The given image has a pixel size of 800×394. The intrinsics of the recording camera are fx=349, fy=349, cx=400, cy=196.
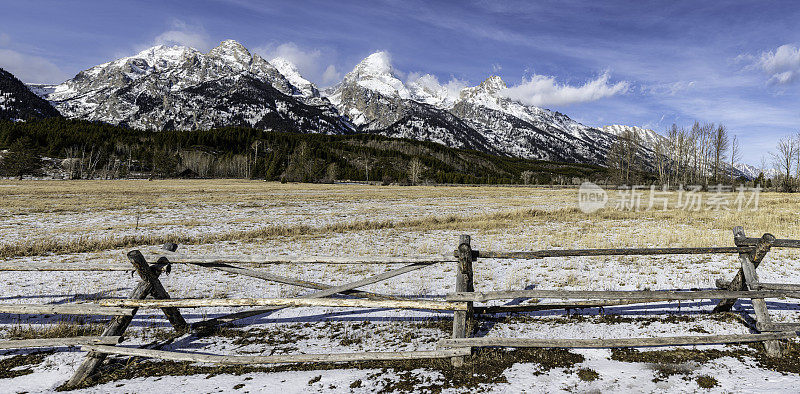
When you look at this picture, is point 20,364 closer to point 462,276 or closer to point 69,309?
point 69,309

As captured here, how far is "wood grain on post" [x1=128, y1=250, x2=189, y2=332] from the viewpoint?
5.71 metres

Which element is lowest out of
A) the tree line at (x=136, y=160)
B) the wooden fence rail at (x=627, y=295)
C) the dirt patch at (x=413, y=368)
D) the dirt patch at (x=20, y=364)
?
the dirt patch at (x=20, y=364)

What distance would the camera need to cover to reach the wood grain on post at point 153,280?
5.71 meters

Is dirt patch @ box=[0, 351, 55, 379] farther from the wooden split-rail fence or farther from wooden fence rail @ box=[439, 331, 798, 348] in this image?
wooden fence rail @ box=[439, 331, 798, 348]

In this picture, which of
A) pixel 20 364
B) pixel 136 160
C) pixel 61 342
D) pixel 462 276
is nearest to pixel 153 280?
pixel 61 342

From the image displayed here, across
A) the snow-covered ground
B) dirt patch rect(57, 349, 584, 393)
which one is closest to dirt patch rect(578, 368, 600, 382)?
the snow-covered ground

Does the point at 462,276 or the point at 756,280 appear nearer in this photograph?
the point at 462,276

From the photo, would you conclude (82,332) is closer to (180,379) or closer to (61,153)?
(180,379)

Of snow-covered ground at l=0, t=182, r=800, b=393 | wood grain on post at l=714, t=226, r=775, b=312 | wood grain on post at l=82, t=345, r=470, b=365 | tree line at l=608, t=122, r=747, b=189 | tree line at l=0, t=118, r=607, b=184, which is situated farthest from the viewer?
tree line at l=0, t=118, r=607, b=184

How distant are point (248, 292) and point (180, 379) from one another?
14.5 ft

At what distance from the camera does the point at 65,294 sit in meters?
9.21

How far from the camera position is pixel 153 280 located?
609 cm

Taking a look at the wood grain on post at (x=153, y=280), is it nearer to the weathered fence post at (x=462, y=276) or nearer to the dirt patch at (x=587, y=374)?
the weathered fence post at (x=462, y=276)

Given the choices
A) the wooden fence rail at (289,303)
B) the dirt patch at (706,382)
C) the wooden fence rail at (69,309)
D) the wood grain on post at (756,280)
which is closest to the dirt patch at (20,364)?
the wooden fence rail at (69,309)
